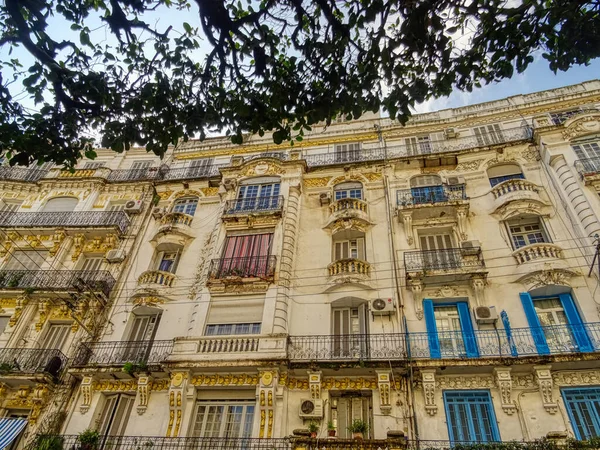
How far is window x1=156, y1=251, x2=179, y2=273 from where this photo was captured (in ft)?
58.9

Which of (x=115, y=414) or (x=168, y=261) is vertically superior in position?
(x=168, y=261)

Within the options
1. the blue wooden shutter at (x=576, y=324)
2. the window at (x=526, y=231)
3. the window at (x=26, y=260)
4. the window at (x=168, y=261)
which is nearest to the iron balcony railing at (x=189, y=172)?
the window at (x=168, y=261)

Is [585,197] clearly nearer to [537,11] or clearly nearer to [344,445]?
[537,11]

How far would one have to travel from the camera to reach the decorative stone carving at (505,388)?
456 inches

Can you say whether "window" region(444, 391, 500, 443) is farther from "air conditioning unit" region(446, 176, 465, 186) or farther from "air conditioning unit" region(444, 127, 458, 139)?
"air conditioning unit" region(444, 127, 458, 139)

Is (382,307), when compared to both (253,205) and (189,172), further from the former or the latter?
(189,172)

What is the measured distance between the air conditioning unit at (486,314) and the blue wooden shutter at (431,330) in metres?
1.41

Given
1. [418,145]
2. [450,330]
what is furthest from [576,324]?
[418,145]

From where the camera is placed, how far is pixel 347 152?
2114 centimetres

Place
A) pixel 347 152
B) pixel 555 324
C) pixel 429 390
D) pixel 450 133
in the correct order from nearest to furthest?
1. pixel 429 390
2. pixel 555 324
3. pixel 450 133
4. pixel 347 152

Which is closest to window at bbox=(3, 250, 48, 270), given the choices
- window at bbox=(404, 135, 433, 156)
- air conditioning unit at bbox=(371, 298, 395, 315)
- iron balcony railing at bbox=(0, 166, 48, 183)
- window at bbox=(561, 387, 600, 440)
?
iron balcony railing at bbox=(0, 166, 48, 183)

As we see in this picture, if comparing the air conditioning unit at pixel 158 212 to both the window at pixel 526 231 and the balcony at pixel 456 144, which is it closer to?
the balcony at pixel 456 144

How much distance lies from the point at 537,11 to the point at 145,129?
27.5ft

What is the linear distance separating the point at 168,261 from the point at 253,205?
4.54 m
